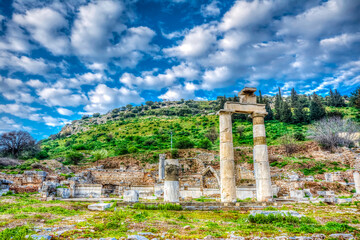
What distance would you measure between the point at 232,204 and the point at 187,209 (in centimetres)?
254

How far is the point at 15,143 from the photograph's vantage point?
158ft

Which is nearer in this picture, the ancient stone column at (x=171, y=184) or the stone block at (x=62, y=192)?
the ancient stone column at (x=171, y=184)

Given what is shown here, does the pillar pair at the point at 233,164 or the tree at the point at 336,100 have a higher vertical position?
the tree at the point at 336,100

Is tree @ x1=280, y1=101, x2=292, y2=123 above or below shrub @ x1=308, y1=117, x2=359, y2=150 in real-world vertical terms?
above

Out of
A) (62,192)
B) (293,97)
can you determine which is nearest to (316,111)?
(293,97)

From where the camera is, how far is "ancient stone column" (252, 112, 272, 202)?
544 inches

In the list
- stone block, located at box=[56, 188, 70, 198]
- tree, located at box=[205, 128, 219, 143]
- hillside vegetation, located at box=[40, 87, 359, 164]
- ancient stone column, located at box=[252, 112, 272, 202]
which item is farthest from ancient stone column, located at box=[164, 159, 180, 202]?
tree, located at box=[205, 128, 219, 143]

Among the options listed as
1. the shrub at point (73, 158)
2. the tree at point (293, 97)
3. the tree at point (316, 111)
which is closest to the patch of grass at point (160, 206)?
the shrub at point (73, 158)

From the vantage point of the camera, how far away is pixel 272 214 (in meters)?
8.43

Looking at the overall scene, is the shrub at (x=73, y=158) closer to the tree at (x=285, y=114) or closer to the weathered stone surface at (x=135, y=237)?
the weathered stone surface at (x=135, y=237)

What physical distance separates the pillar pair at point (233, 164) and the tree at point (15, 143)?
48686 millimetres

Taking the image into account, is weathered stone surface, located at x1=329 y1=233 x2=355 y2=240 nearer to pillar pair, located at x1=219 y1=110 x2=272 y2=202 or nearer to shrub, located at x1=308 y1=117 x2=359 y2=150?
pillar pair, located at x1=219 y1=110 x2=272 y2=202

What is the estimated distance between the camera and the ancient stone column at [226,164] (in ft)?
43.7

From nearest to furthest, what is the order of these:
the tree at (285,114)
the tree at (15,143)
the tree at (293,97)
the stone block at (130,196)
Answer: the stone block at (130,196) < the tree at (15,143) < the tree at (285,114) < the tree at (293,97)
